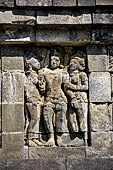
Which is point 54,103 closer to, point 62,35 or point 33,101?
point 33,101

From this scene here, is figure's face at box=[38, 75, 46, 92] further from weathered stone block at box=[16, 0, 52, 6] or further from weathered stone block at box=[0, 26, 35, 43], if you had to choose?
weathered stone block at box=[16, 0, 52, 6]

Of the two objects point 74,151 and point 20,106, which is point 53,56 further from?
point 74,151

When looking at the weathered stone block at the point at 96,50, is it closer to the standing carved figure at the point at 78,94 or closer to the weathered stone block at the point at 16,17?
the standing carved figure at the point at 78,94

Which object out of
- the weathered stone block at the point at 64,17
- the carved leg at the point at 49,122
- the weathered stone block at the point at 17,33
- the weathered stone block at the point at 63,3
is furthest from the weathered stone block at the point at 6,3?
the carved leg at the point at 49,122

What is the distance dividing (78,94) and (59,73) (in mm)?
635

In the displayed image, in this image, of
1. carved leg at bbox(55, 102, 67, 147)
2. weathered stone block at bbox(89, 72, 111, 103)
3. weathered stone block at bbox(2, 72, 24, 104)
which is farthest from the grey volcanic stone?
weathered stone block at bbox(89, 72, 111, 103)

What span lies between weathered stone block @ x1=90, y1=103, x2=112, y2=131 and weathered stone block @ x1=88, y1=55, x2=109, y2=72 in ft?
2.65

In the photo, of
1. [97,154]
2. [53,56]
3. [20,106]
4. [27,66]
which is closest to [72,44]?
[53,56]

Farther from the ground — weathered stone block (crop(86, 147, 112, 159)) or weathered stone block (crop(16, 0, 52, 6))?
weathered stone block (crop(16, 0, 52, 6))

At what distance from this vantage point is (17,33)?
9.46 metres

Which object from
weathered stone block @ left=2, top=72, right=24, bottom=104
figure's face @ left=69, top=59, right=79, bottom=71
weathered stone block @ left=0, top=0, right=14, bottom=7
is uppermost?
weathered stone block @ left=0, top=0, right=14, bottom=7

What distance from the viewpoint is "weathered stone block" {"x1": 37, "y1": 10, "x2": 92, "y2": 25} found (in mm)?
9297

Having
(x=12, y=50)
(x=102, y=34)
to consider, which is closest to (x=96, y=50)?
(x=102, y=34)

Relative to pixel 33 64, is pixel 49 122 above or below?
below
